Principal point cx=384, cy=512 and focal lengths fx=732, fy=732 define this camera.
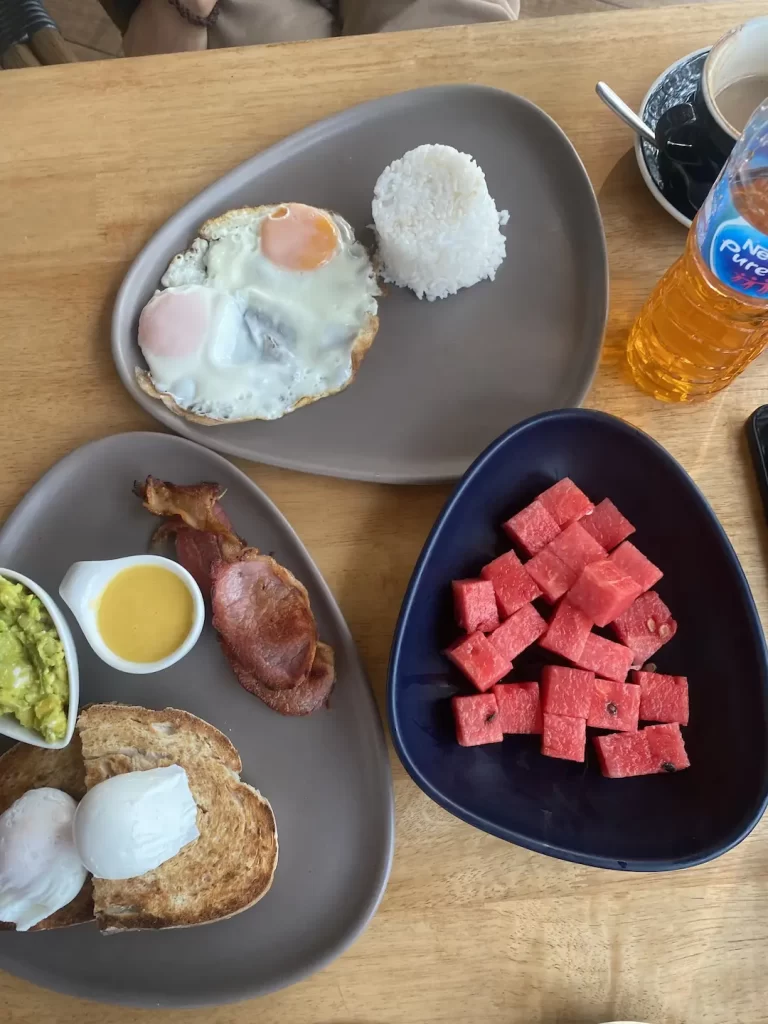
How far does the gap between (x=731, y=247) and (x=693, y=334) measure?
0.26 metres

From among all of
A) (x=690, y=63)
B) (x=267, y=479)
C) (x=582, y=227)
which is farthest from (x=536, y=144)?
(x=267, y=479)

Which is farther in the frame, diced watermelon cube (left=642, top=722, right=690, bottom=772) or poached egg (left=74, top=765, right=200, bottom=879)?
diced watermelon cube (left=642, top=722, right=690, bottom=772)

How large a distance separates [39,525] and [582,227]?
1.15m

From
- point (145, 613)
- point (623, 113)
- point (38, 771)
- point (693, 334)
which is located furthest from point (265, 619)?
point (623, 113)

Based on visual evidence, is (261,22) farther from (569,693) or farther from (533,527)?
(569,693)

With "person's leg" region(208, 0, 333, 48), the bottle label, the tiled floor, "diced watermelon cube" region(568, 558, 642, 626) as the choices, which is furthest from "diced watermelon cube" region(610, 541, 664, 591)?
the tiled floor

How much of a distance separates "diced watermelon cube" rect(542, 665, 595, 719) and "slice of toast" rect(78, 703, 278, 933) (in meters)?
0.49

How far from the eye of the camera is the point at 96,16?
253cm

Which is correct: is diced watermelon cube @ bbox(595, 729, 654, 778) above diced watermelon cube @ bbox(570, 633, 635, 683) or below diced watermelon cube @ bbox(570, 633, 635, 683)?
below

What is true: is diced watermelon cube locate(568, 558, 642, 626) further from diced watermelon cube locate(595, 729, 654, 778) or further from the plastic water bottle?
the plastic water bottle

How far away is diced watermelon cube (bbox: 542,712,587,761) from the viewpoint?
3.77ft

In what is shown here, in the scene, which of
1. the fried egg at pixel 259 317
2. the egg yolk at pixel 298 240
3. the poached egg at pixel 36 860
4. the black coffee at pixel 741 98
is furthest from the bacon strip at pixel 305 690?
the black coffee at pixel 741 98

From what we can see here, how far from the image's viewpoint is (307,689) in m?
1.20

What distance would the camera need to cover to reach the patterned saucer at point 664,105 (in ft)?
4.49
